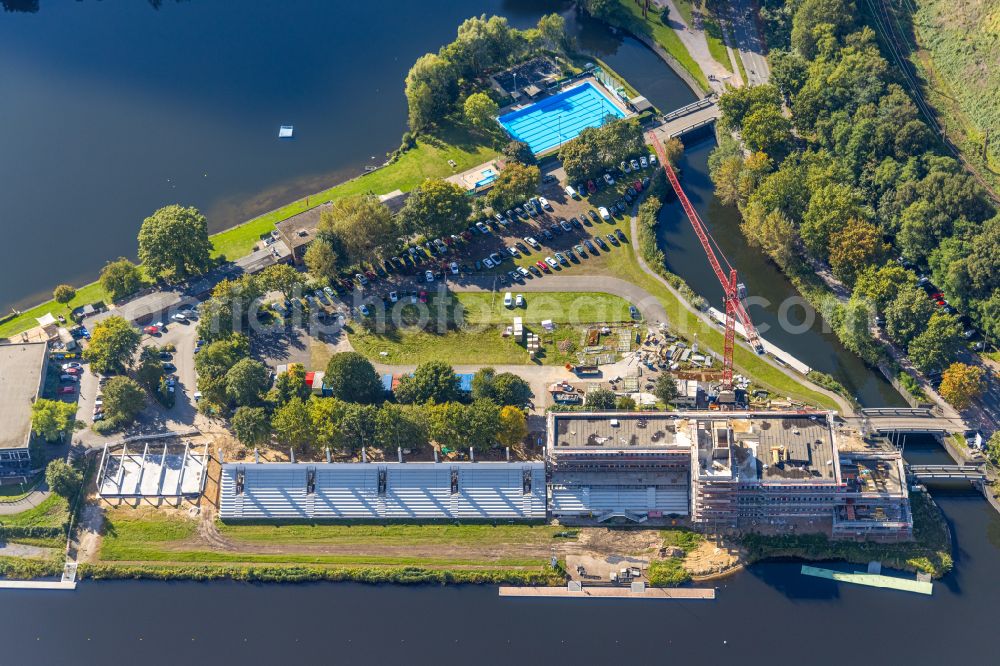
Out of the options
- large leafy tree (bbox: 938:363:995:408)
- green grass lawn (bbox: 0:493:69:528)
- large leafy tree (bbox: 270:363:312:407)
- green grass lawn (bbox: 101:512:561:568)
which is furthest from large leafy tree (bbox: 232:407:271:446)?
large leafy tree (bbox: 938:363:995:408)

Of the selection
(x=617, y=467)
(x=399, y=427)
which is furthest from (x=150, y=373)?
(x=617, y=467)

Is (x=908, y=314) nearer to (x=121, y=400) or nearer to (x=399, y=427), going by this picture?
(x=399, y=427)

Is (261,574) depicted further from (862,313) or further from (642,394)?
(862,313)

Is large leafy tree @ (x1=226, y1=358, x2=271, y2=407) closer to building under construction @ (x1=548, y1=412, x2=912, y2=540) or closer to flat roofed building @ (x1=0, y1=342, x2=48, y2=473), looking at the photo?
flat roofed building @ (x1=0, y1=342, x2=48, y2=473)

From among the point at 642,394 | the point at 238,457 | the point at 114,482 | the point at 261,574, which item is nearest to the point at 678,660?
the point at 642,394

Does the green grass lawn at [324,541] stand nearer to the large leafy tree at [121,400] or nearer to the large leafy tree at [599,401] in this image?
the large leafy tree at [121,400]
